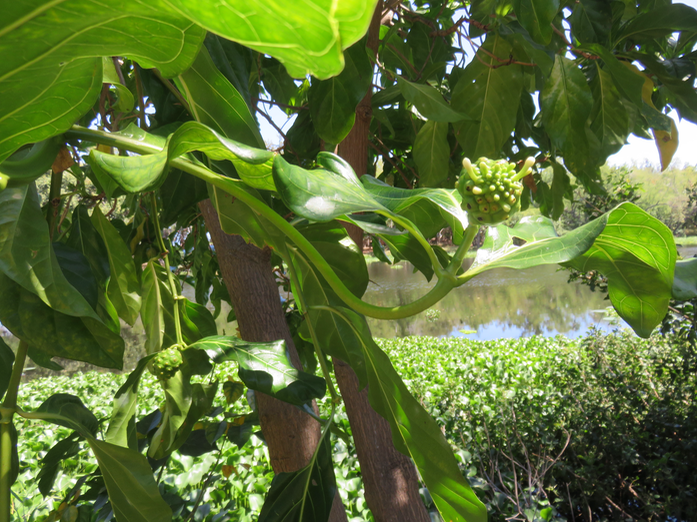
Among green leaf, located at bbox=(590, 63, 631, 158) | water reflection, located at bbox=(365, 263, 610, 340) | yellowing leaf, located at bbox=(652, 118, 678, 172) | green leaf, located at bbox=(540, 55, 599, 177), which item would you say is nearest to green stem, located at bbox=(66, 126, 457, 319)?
green leaf, located at bbox=(540, 55, 599, 177)

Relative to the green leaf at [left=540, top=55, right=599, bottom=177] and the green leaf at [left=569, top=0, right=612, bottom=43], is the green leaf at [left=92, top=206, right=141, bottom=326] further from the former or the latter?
the green leaf at [left=569, top=0, right=612, bottom=43]

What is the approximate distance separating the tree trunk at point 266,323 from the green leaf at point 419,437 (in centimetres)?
44

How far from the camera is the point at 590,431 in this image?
7.80 feet

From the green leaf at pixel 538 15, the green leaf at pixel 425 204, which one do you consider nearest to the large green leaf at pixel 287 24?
the green leaf at pixel 425 204

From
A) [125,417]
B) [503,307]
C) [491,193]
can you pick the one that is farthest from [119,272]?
[503,307]

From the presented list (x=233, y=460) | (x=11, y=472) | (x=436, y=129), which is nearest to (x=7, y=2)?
(x=11, y=472)

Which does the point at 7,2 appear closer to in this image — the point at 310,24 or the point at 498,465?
the point at 310,24

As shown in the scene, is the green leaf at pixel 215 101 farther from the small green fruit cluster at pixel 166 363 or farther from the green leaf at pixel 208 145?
the small green fruit cluster at pixel 166 363

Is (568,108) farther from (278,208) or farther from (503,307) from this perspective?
(503,307)

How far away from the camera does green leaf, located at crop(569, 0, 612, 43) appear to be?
85 cm

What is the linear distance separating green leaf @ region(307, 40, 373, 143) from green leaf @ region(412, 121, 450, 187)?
1.01ft

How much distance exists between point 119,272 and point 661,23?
984 mm

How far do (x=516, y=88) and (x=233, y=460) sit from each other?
2203 mm

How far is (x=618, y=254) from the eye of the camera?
1.46 feet
